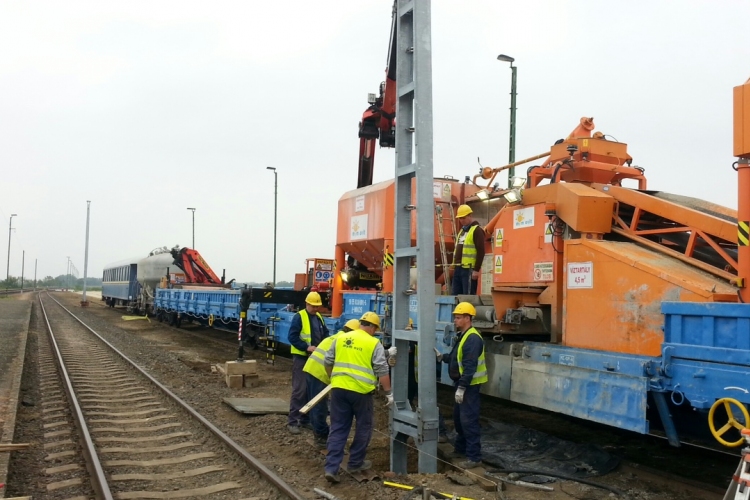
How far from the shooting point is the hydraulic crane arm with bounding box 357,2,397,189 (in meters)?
10.8

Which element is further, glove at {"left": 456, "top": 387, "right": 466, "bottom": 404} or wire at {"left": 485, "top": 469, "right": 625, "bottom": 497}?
glove at {"left": 456, "top": 387, "right": 466, "bottom": 404}

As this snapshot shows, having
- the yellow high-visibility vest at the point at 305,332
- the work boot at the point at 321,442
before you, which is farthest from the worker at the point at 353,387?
the yellow high-visibility vest at the point at 305,332

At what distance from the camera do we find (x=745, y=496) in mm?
3871

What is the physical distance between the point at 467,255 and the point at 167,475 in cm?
402

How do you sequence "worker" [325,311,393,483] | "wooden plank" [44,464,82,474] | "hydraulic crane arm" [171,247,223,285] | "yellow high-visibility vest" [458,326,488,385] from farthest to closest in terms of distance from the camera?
"hydraulic crane arm" [171,247,223,285]
"yellow high-visibility vest" [458,326,488,385]
"wooden plank" [44,464,82,474]
"worker" [325,311,393,483]

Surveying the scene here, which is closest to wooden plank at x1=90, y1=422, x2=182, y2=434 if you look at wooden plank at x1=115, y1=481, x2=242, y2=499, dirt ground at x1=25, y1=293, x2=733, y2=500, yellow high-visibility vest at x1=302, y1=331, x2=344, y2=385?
dirt ground at x1=25, y1=293, x2=733, y2=500

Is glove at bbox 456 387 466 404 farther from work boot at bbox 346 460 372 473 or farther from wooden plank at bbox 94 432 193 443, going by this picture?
wooden plank at bbox 94 432 193 443

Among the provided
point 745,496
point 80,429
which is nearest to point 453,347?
point 745,496

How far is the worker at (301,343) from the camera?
25.1 ft

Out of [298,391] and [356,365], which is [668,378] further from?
[298,391]

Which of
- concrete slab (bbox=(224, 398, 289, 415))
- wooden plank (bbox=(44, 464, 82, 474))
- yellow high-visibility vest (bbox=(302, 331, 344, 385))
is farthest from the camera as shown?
concrete slab (bbox=(224, 398, 289, 415))

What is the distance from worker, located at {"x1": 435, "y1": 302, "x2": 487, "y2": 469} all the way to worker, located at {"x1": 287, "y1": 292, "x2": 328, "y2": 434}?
193 cm

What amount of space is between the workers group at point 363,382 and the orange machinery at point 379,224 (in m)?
2.14

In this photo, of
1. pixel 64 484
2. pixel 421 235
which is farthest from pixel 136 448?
pixel 421 235
